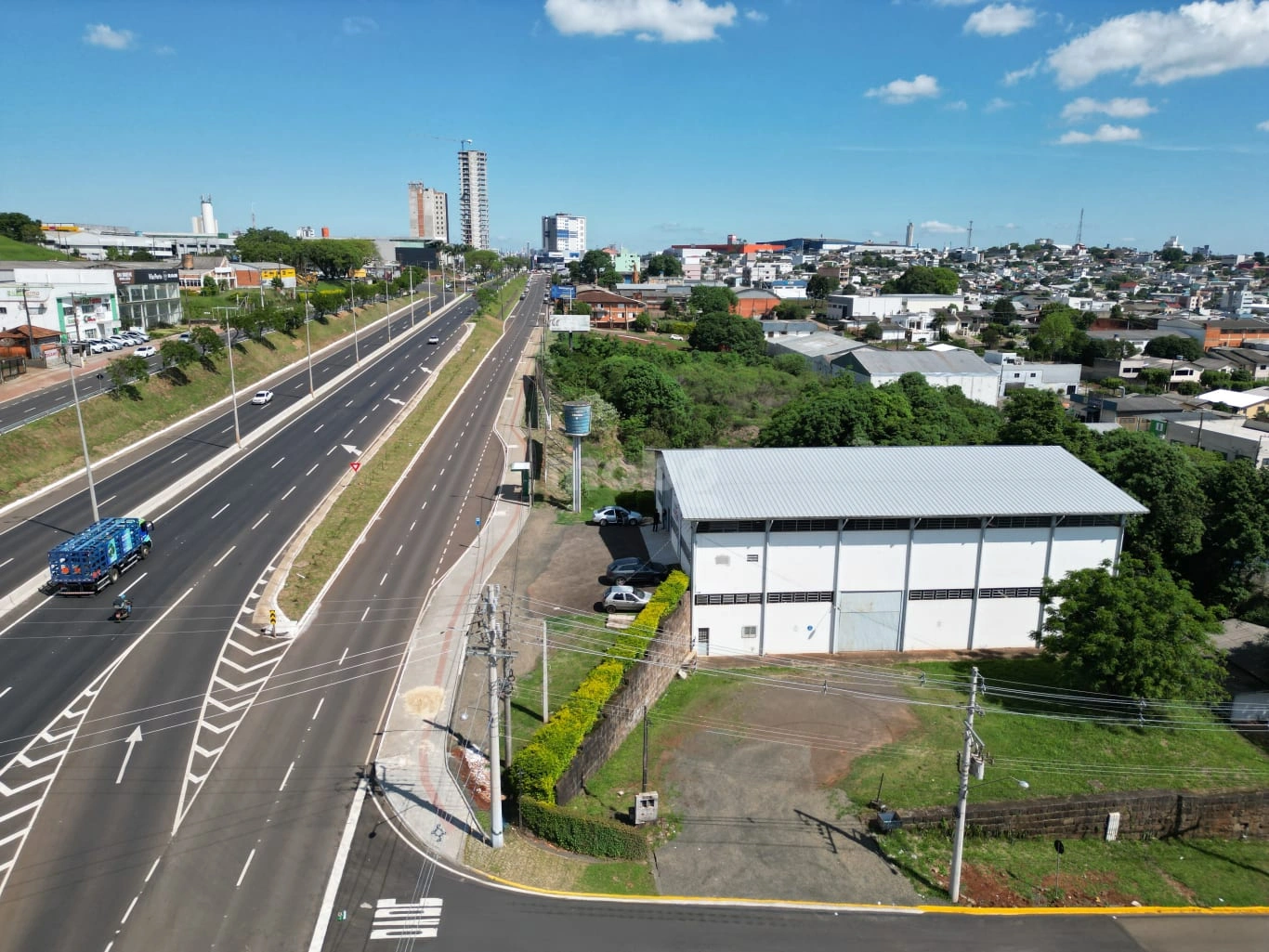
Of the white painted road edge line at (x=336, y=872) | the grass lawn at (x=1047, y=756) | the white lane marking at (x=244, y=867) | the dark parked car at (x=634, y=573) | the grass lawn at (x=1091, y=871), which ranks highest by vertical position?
the dark parked car at (x=634, y=573)

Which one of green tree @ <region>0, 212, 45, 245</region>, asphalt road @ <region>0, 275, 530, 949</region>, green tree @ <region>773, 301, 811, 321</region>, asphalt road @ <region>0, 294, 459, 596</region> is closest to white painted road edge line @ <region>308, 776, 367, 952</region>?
asphalt road @ <region>0, 275, 530, 949</region>

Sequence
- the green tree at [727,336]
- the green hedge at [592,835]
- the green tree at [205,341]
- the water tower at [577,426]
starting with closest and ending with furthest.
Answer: the green hedge at [592,835], the water tower at [577,426], the green tree at [205,341], the green tree at [727,336]

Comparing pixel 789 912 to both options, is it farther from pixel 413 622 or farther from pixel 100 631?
pixel 100 631

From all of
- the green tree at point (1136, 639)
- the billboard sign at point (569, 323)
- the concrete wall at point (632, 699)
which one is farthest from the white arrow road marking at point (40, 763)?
the billboard sign at point (569, 323)

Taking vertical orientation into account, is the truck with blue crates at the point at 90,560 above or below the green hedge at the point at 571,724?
above

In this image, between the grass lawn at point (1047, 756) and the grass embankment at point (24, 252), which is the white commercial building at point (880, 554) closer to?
the grass lawn at point (1047, 756)

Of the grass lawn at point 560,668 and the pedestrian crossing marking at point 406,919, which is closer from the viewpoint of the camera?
the pedestrian crossing marking at point 406,919

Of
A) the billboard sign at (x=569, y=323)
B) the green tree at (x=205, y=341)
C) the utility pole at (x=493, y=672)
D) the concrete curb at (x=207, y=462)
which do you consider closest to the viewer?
the utility pole at (x=493, y=672)

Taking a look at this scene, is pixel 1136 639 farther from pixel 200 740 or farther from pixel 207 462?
pixel 207 462
